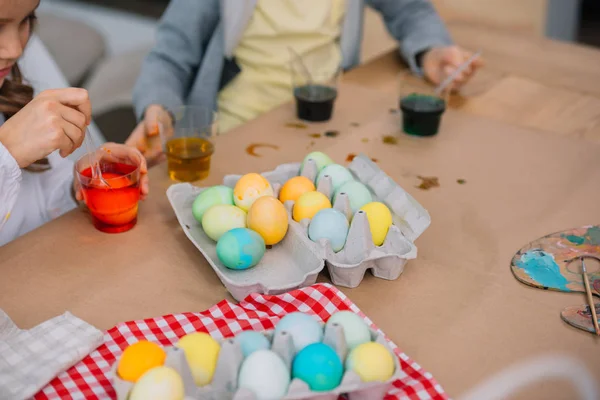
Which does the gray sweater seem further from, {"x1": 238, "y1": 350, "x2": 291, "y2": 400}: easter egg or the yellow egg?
{"x1": 238, "y1": 350, "x2": 291, "y2": 400}: easter egg

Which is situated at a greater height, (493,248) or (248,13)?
(248,13)

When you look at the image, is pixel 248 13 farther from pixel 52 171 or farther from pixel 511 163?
pixel 511 163

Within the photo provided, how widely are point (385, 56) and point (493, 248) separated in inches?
37.5

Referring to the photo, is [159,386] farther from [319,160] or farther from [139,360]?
[319,160]

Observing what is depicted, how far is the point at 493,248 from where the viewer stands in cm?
97

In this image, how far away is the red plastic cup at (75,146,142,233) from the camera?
95cm

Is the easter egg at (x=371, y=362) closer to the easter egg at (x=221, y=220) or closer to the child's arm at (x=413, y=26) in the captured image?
the easter egg at (x=221, y=220)

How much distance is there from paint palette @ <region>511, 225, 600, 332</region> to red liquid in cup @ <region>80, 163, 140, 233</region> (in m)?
0.59

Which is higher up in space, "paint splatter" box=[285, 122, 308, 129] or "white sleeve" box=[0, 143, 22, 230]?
"white sleeve" box=[0, 143, 22, 230]

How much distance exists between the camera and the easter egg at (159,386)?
1.98 ft

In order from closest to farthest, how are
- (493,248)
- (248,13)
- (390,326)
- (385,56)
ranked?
1. (390,326)
2. (493,248)
3. (248,13)
4. (385,56)

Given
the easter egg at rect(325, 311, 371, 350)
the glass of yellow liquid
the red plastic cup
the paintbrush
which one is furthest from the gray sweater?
the easter egg at rect(325, 311, 371, 350)

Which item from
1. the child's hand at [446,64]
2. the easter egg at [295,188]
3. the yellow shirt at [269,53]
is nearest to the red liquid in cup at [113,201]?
the easter egg at [295,188]

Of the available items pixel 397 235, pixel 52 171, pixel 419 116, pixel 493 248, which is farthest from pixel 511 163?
pixel 52 171
